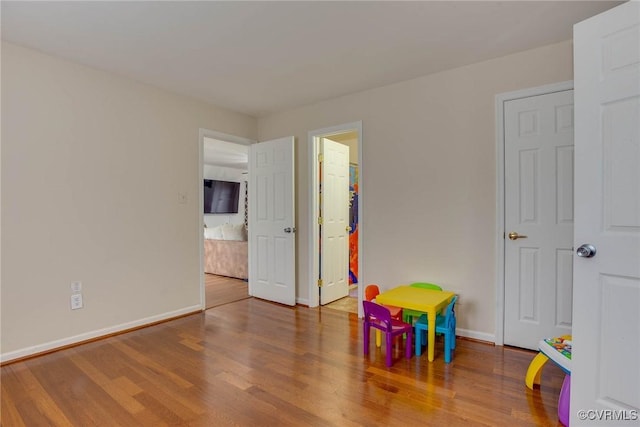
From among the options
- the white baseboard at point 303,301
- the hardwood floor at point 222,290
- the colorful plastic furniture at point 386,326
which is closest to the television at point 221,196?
the hardwood floor at point 222,290

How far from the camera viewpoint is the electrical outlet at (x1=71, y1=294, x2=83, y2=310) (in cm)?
→ 275

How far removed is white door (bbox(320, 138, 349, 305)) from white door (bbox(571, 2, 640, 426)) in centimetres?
264

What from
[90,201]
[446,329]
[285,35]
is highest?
[285,35]

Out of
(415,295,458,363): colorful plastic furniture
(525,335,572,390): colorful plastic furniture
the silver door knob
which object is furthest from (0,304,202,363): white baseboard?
the silver door knob

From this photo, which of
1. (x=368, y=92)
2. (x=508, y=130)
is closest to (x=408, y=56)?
(x=368, y=92)

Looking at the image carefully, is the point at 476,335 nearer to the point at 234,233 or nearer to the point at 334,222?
the point at 334,222

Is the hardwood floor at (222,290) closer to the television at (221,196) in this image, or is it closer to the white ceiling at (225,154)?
the white ceiling at (225,154)

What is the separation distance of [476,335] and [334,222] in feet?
6.55

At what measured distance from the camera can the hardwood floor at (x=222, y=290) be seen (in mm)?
4113

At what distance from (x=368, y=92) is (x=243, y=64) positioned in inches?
50.9

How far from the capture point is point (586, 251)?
1.53 metres

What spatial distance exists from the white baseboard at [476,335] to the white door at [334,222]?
1.60 meters

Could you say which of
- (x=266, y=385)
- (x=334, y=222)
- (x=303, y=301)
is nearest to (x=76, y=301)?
(x=266, y=385)

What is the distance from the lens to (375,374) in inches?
87.5
